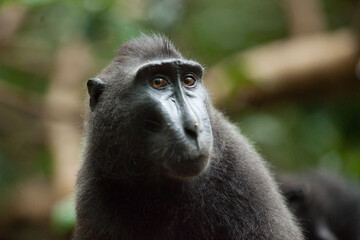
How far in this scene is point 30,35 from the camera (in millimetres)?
9750

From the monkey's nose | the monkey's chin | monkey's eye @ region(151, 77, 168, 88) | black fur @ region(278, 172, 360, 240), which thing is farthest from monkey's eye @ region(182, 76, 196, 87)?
black fur @ region(278, 172, 360, 240)

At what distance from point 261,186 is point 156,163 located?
2.54 feet

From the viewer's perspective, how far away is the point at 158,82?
12.2 feet

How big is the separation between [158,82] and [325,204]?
409 centimetres

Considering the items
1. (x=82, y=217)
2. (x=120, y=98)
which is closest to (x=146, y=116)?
(x=120, y=98)

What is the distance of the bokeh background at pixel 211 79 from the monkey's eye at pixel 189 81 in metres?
3.03

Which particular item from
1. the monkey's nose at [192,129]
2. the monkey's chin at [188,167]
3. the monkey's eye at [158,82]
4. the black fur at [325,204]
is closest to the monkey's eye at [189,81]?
the monkey's eye at [158,82]

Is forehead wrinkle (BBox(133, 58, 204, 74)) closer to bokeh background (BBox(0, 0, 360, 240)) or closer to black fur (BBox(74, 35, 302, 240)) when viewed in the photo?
black fur (BBox(74, 35, 302, 240))

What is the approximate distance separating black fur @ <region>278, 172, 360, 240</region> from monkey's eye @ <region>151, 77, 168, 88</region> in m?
3.10

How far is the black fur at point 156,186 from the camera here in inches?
145

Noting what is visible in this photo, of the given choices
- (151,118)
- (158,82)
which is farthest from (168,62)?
(151,118)

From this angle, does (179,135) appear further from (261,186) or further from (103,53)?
(103,53)

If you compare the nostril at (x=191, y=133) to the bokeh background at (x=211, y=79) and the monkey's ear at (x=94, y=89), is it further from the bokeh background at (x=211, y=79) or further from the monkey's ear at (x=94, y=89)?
the bokeh background at (x=211, y=79)

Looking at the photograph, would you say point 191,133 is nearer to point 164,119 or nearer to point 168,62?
point 164,119
